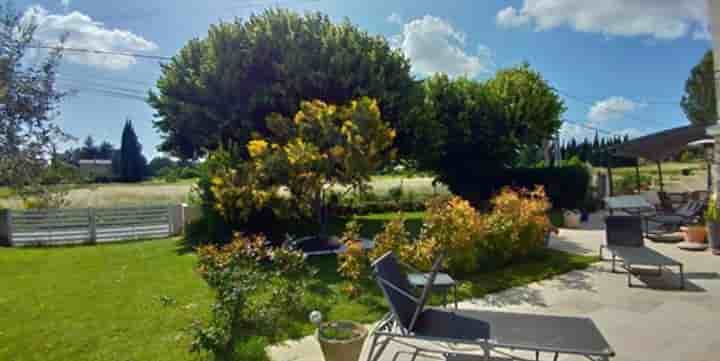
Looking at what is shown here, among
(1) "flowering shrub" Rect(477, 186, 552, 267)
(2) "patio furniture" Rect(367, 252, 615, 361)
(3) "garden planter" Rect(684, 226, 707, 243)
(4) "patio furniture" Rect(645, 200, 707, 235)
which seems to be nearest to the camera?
(2) "patio furniture" Rect(367, 252, 615, 361)

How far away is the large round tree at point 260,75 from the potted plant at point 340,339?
7.87 m

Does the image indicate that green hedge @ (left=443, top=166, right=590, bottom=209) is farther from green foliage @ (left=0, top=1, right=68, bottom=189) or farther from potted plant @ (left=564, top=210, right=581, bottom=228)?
green foliage @ (left=0, top=1, right=68, bottom=189)

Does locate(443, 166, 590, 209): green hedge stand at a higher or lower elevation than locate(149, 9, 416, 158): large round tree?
lower

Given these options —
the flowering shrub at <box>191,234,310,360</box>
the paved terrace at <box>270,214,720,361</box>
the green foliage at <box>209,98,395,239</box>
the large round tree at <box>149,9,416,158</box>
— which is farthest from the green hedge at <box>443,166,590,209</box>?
the flowering shrub at <box>191,234,310,360</box>

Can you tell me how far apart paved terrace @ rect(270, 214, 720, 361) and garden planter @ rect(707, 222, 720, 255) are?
0.59 m

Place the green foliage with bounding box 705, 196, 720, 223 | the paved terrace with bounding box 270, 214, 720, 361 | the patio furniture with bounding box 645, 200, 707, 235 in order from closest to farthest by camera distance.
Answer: the paved terrace with bounding box 270, 214, 720, 361
the green foliage with bounding box 705, 196, 720, 223
the patio furniture with bounding box 645, 200, 707, 235

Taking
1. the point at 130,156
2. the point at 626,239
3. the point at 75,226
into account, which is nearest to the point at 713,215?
the point at 626,239

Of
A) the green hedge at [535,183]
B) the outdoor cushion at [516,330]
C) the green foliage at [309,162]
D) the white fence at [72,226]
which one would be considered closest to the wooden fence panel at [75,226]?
the white fence at [72,226]

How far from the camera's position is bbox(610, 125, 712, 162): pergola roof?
35.3 ft

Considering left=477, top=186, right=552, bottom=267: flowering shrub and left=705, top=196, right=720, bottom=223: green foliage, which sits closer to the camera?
left=477, top=186, right=552, bottom=267: flowering shrub

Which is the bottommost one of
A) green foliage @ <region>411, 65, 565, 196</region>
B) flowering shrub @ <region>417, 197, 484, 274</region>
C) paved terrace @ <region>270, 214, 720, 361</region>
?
paved terrace @ <region>270, 214, 720, 361</region>

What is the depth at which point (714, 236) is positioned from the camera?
281 inches

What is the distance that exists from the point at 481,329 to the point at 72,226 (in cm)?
1220

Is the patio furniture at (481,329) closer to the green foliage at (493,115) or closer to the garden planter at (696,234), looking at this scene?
the garden planter at (696,234)
